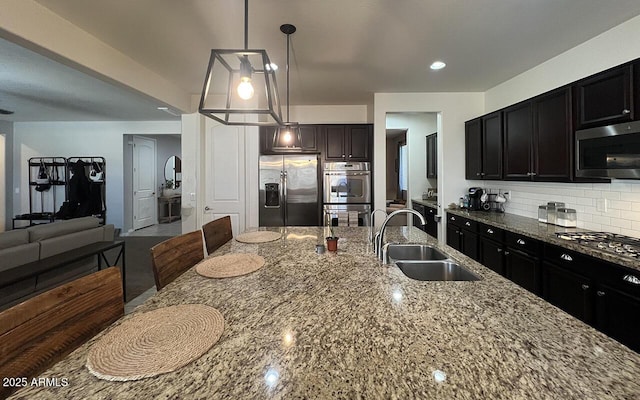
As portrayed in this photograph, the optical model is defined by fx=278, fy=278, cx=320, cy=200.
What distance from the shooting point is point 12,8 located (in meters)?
1.76

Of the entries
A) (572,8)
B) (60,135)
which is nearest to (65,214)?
(60,135)

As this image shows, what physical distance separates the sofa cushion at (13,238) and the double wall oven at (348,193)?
3.29 metres

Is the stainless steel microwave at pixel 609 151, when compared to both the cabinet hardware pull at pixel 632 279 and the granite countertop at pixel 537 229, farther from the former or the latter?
the cabinet hardware pull at pixel 632 279

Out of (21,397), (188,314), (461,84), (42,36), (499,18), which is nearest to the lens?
(21,397)

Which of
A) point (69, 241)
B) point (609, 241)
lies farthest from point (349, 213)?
point (69, 241)

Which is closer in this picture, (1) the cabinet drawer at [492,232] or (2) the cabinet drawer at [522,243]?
(2) the cabinet drawer at [522,243]

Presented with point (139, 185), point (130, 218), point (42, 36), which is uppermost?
point (42, 36)

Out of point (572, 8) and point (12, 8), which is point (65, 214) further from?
point (572, 8)

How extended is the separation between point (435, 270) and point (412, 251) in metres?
0.34

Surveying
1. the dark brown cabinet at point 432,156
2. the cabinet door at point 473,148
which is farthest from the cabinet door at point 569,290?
the dark brown cabinet at point 432,156

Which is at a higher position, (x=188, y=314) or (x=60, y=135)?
(x=60, y=135)

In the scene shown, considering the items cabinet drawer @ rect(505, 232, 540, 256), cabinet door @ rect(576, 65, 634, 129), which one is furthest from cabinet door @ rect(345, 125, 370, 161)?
cabinet door @ rect(576, 65, 634, 129)

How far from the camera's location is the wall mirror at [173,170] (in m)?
8.48

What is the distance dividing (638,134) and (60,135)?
9261 mm
